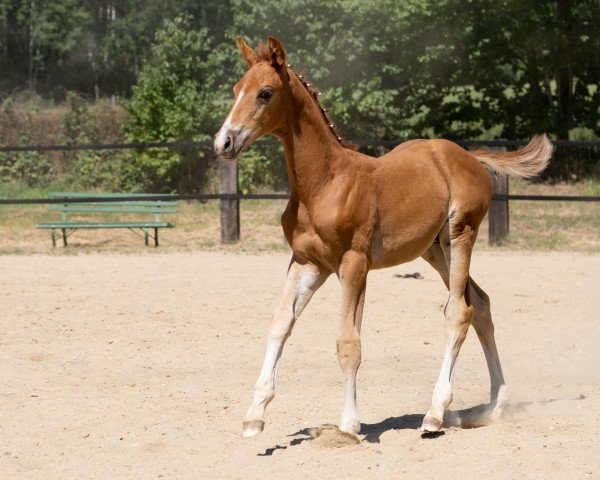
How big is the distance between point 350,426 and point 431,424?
0.44 meters

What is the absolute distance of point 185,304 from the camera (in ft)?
30.8

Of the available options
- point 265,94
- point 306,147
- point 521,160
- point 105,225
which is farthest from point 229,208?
point 265,94

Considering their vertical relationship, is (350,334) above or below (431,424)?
above

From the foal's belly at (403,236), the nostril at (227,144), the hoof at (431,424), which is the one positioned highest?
the nostril at (227,144)

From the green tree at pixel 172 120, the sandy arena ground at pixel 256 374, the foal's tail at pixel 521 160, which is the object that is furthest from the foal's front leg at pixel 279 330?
the green tree at pixel 172 120

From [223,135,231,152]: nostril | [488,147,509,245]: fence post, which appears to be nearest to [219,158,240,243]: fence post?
[488,147,509,245]: fence post

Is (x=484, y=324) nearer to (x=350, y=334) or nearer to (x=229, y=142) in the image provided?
(x=350, y=334)

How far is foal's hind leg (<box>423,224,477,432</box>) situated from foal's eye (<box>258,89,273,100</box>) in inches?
54.8

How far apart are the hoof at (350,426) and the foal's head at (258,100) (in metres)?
1.46

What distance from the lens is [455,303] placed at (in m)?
5.86

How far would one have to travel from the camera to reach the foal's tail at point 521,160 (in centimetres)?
660

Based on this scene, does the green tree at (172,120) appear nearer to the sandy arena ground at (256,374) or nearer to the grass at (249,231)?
the grass at (249,231)

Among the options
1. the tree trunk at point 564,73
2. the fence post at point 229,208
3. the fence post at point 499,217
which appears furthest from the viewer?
the tree trunk at point 564,73

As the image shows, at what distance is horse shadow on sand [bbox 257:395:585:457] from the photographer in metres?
5.30
